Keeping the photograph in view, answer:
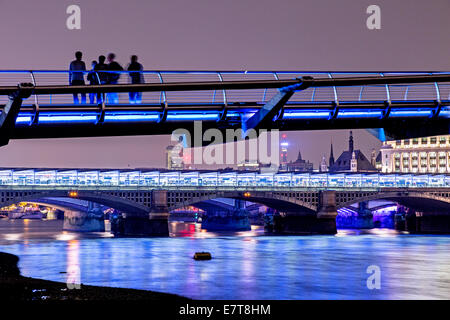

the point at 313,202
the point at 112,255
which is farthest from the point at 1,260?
the point at 313,202

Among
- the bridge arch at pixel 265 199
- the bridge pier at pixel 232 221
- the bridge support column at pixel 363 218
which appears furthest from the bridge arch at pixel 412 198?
the bridge pier at pixel 232 221

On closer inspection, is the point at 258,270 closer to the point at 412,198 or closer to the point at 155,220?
the point at 155,220

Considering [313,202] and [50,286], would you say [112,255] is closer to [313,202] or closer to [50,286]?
[50,286]

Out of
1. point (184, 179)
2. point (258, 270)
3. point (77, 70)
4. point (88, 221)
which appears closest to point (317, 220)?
point (184, 179)

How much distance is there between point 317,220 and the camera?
134 m

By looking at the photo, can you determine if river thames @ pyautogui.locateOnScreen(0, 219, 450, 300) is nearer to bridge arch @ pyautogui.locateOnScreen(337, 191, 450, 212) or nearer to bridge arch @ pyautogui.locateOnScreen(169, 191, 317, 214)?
bridge arch @ pyautogui.locateOnScreen(169, 191, 317, 214)

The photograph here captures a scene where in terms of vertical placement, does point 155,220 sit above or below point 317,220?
above

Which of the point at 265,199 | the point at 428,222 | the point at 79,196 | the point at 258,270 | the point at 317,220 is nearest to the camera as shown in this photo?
the point at 258,270

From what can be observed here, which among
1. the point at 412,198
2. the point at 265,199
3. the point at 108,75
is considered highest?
the point at 108,75

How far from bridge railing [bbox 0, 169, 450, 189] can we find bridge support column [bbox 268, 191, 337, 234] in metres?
5.14

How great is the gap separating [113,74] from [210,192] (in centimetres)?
9168

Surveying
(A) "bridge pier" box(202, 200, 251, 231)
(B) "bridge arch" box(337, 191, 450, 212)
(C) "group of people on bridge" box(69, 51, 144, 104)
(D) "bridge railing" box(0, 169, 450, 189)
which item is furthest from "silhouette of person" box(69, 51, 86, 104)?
(A) "bridge pier" box(202, 200, 251, 231)

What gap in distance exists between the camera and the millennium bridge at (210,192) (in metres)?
121
